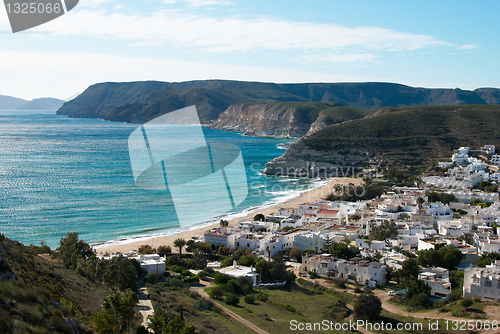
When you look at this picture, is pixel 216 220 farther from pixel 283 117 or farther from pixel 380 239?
pixel 283 117

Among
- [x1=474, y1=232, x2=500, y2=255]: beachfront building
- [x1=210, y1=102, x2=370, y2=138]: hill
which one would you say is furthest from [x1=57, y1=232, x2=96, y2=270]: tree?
[x1=210, y1=102, x2=370, y2=138]: hill

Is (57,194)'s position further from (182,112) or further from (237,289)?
(182,112)

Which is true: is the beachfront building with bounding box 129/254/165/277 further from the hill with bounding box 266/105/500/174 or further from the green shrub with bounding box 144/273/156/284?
the hill with bounding box 266/105/500/174

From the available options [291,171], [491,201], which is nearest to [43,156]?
[291,171]

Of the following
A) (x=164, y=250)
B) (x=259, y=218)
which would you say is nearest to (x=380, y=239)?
(x=259, y=218)

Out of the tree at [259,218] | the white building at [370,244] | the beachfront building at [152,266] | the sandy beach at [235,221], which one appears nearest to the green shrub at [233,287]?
the beachfront building at [152,266]
